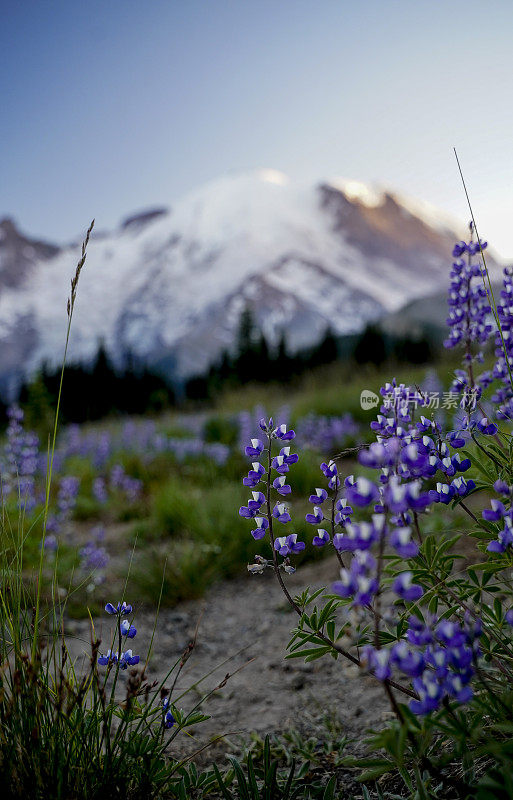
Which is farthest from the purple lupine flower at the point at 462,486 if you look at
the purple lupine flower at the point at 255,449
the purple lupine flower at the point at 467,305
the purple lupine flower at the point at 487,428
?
the purple lupine flower at the point at 467,305

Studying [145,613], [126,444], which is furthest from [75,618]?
[126,444]

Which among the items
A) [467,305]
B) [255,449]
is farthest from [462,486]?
[467,305]

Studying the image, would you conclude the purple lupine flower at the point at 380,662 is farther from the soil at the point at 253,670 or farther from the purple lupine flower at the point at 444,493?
the soil at the point at 253,670

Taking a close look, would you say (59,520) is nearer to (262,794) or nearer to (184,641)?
(184,641)

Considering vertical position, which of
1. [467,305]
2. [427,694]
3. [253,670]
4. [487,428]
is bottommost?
[253,670]

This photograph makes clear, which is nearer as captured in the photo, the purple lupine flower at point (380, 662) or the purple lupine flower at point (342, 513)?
the purple lupine flower at point (380, 662)

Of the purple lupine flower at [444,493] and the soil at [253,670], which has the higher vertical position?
the purple lupine flower at [444,493]

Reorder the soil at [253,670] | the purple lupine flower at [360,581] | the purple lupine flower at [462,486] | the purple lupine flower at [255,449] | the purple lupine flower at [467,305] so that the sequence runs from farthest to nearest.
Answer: the purple lupine flower at [467,305]
the soil at [253,670]
the purple lupine flower at [255,449]
the purple lupine flower at [462,486]
the purple lupine flower at [360,581]

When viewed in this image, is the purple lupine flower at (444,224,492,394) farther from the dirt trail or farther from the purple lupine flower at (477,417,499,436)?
the dirt trail

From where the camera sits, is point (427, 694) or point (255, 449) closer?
point (427, 694)

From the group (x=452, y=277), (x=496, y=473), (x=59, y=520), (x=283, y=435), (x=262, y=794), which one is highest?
(x=452, y=277)

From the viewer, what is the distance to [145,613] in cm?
376

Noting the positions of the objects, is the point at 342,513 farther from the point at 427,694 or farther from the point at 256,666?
the point at 256,666

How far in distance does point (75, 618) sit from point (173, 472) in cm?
396
